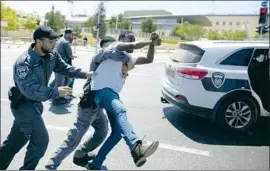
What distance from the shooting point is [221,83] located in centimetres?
424

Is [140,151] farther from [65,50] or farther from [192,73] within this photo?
[192,73]

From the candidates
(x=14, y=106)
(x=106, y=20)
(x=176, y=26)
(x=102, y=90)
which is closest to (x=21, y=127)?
(x=14, y=106)

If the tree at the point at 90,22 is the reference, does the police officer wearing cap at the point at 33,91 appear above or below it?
below

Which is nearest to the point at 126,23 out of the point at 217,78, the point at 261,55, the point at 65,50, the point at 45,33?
the point at 45,33

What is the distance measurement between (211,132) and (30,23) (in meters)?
3.34

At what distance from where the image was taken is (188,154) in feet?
12.5

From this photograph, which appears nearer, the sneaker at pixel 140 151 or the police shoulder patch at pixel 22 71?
the sneaker at pixel 140 151

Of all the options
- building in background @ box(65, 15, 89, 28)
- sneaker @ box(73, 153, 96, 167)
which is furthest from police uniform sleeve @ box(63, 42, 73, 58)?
building in background @ box(65, 15, 89, 28)

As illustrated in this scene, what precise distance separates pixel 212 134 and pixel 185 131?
40 centimetres

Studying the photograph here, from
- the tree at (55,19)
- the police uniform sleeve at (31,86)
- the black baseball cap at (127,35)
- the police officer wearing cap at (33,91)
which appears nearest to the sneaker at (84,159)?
the police officer wearing cap at (33,91)

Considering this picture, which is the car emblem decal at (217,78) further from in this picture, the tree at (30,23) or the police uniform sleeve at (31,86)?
the tree at (30,23)

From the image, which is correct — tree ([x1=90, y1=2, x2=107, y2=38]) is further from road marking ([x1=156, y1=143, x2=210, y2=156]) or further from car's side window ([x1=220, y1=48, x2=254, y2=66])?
car's side window ([x1=220, y1=48, x2=254, y2=66])

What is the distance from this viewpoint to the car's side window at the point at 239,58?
4312 mm

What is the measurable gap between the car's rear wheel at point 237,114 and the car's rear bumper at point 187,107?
20 centimetres
